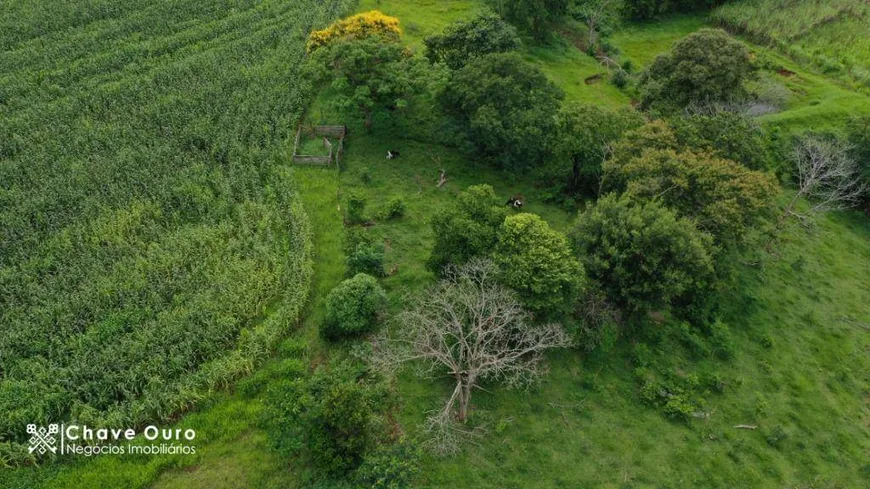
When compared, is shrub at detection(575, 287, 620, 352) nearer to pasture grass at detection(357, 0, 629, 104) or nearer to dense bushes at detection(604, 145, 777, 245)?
dense bushes at detection(604, 145, 777, 245)

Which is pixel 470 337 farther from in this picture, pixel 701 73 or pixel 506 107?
Result: pixel 701 73

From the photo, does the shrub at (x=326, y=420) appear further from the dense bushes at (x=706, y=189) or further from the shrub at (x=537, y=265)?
the dense bushes at (x=706, y=189)

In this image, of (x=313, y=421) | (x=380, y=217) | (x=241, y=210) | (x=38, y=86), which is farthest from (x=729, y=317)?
(x=38, y=86)

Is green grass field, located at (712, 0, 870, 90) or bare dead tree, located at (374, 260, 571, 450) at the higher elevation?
green grass field, located at (712, 0, 870, 90)

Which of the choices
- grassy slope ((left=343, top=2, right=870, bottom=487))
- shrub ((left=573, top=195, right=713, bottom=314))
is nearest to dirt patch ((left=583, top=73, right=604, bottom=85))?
grassy slope ((left=343, top=2, right=870, bottom=487))

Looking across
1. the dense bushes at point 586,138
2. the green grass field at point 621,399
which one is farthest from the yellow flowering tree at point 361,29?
the dense bushes at point 586,138

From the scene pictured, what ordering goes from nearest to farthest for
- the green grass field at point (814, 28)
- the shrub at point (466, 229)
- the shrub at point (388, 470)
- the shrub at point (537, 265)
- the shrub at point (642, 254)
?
the shrub at point (388, 470), the shrub at point (537, 265), the shrub at point (642, 254), the shrub at point (466, 229), the green grass field at point (814, 28)

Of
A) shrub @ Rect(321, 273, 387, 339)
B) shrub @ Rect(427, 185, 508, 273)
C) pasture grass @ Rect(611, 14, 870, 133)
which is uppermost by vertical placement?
pasture grass @ Rect(611, 14, 870, 133)
